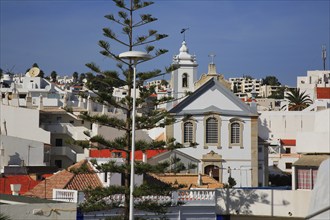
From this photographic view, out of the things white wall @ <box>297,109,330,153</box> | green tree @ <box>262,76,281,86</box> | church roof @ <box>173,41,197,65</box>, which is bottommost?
white wall @ <box>297,109,330,153</box>

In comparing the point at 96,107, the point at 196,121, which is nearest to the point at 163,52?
the point at 196,121

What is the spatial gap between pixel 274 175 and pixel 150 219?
27478 millimetres

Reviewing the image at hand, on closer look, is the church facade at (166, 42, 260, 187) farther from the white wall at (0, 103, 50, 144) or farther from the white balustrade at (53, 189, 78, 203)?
the white balustrade at (53, 189, 78, 203)

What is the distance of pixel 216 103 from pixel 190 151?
9.97 ft

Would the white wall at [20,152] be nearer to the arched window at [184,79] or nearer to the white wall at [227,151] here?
the white wall at [227,151]

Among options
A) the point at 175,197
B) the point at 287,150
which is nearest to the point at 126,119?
the point at 175,197

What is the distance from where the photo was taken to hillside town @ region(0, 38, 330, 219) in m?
18.7

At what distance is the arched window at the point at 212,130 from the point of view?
137ft

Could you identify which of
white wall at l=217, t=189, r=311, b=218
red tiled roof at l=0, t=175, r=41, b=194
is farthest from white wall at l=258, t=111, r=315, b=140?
white wall at l=217, t=189, r=311, b=218

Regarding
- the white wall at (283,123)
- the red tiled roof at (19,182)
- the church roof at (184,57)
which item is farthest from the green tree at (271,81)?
the red tiled roof at (19,182)

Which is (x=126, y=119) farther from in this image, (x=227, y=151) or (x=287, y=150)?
(x=287, y=150)

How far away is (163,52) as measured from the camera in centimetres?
2025

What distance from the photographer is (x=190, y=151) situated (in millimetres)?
41250

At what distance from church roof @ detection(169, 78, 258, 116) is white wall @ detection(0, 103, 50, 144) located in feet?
29.0
